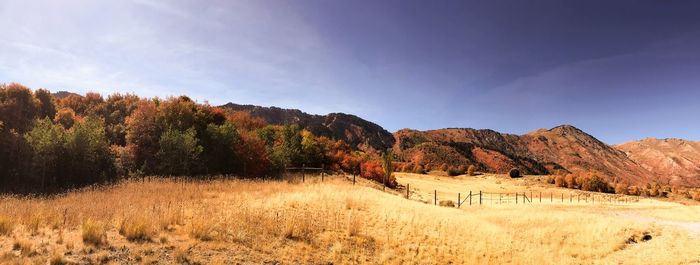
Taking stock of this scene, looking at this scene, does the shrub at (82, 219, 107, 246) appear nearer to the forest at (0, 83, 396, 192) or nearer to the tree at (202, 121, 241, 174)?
the forest at (0, 83, 396, 192)

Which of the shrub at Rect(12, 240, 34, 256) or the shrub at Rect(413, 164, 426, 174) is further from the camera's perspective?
the shrub at Rect(413, 164, 426, 174)

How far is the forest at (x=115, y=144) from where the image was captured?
20500 millimetres

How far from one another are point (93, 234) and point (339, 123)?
142 meters

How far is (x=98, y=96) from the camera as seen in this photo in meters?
43.3

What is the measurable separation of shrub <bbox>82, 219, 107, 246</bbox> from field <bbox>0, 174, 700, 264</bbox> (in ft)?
0.08

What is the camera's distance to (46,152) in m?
20.5

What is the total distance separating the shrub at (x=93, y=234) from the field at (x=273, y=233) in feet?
0.08

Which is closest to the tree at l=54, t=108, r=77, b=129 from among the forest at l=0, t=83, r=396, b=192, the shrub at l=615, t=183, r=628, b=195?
the forest at l=0, t=83, r=396, b=192

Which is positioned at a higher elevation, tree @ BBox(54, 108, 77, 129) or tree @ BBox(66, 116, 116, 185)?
tree @ BBox(54, 108, 77, 129)

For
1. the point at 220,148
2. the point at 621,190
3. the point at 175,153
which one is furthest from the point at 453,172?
the point at 175,153

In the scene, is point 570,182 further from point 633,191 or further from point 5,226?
point 5,226

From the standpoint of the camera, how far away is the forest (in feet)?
67.3

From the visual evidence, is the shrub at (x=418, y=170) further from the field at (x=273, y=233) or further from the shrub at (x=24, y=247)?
the shrub at (x=24, y=247)

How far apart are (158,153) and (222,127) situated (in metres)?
5.89
